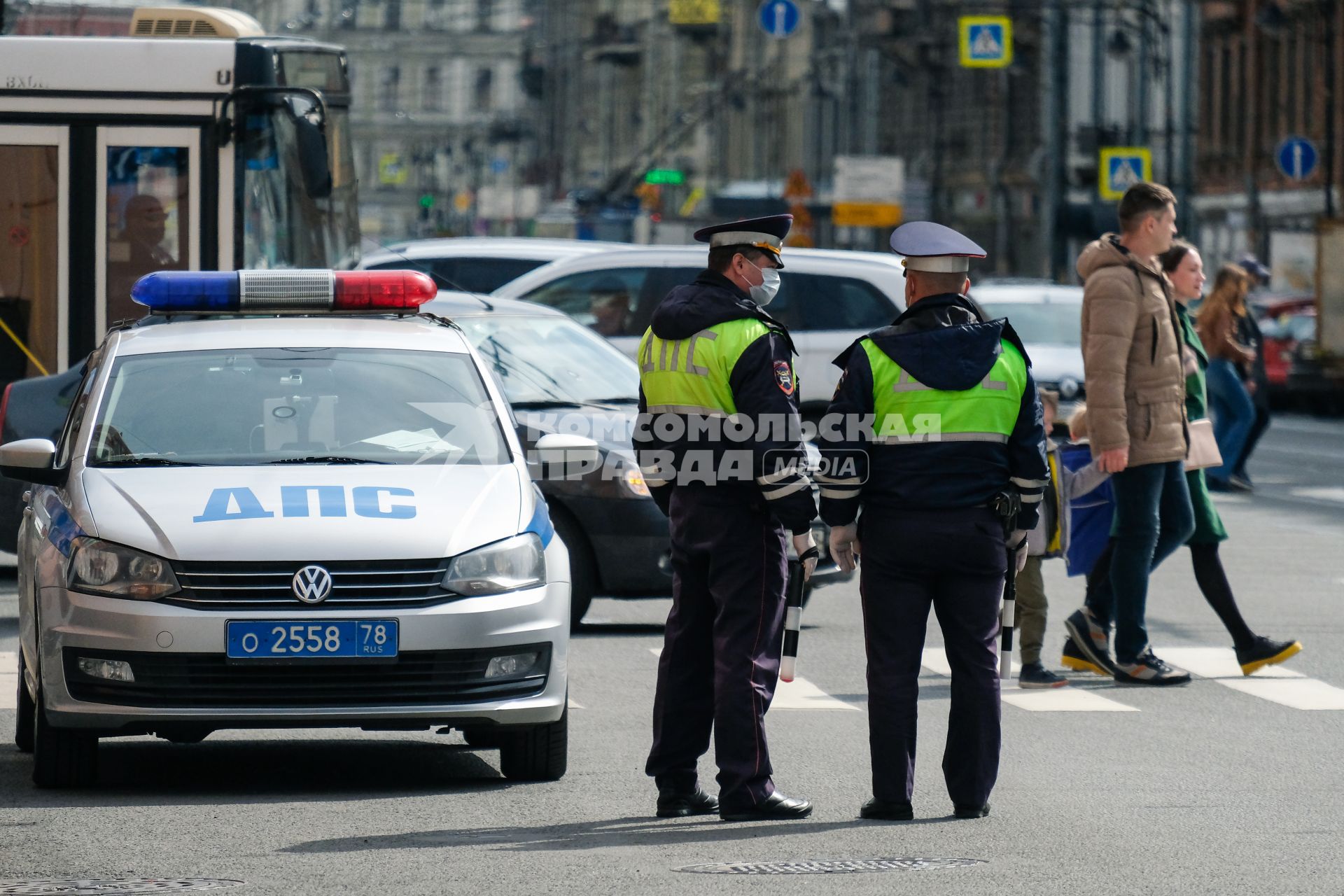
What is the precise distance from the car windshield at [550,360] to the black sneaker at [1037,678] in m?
2.73

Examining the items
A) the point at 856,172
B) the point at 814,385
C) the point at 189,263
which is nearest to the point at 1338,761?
the point at 189,263

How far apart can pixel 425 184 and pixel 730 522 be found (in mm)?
110138

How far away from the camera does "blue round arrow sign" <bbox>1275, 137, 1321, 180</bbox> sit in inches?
1592

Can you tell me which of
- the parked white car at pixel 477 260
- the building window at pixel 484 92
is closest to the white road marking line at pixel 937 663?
the parked white car at pixel 477 260

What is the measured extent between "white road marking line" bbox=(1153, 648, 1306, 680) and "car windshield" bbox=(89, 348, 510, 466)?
12.9 feet

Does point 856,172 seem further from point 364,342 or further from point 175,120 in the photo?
point 364,342

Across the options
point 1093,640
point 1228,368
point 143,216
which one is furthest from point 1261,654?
point 1228,368

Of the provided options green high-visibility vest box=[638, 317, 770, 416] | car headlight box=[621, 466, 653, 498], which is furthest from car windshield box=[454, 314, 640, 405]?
green high-visibility vest box=[638, 317, 770, 416]

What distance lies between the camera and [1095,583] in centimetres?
1084

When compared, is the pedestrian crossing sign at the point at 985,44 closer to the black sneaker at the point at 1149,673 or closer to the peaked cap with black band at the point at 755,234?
the black sneaker at the point at 1149,673

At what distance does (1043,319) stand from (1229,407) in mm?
4493

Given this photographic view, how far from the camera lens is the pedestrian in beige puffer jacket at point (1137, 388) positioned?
1009 cm

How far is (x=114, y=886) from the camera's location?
6.21m

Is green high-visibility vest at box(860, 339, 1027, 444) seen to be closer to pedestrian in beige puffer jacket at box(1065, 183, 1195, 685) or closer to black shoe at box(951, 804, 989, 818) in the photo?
black shoe at box(951, 804, 989, 818)
